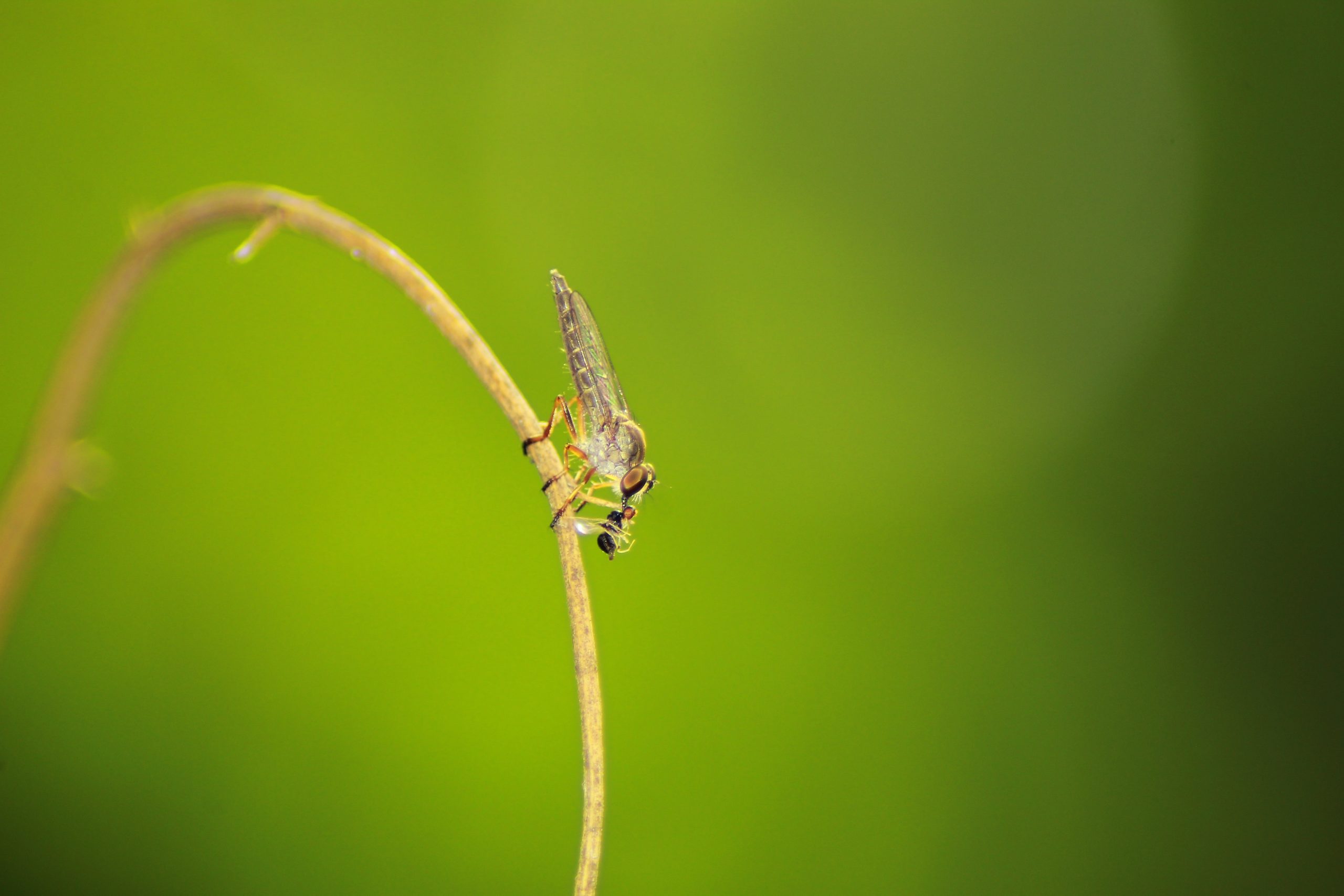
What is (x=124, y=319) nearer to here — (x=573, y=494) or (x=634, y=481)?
(x=573, y=494)

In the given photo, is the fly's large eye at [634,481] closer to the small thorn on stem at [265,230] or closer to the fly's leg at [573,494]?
the fly's leg at [573,494]

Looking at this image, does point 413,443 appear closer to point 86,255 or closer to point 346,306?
point 346,306

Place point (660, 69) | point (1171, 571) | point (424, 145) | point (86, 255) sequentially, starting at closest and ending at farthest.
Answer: point (86, 255) < point (424, 145) < point (660, 69) < point (1171, 571)

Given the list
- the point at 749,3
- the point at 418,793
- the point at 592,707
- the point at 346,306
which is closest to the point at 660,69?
the point at 749,3

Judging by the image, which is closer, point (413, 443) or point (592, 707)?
point (592, 707)

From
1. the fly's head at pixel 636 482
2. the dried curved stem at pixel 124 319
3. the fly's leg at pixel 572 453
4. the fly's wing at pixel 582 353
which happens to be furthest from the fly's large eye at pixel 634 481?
the dried curved stem at pixel 124 319

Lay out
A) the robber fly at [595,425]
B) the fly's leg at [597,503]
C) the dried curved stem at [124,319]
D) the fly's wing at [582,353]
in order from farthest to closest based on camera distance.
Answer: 1. the fly's wing at [582,353]
2. the robber fly at [595,425]
3. the fly's leg at [597,503]
4. the dried curved stem at [124,319]

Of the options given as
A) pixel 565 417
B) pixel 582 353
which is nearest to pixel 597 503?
pixel 565 417
